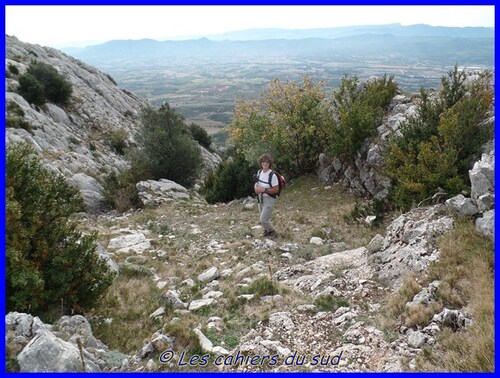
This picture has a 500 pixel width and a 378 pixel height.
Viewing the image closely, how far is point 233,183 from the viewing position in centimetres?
2298

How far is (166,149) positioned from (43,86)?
16.8 meters

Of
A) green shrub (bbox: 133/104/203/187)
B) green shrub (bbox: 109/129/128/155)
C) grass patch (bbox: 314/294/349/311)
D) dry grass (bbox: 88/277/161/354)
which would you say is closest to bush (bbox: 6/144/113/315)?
dry grass (bbox: 88/277/161/354)

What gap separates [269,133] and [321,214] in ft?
27.5

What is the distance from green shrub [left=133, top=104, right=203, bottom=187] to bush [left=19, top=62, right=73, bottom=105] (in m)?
13.2

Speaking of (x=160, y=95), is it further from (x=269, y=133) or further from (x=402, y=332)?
(x=402, y=332)

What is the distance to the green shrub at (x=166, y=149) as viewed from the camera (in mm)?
26422

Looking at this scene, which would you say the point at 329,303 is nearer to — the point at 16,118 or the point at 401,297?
the point at 401,297

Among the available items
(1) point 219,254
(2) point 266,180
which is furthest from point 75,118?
(2) point 266,180

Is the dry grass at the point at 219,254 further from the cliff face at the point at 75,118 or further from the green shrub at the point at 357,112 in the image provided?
the cliff face at the point at 75,118

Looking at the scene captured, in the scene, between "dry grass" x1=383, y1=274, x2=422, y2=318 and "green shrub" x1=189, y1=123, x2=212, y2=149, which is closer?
"dry grass" x1=383, y1=274, x2=422, y2=318

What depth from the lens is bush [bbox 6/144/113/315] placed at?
6.18 meters

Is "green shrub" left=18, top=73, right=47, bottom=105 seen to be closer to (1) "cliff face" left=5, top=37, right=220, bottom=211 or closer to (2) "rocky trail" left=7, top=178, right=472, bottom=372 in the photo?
(1) "cliff face" left=5, top=37, right=220, bottom=211

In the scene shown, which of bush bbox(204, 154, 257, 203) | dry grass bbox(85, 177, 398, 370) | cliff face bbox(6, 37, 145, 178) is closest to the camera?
dry grass bbox(85, 177, 398, 370)

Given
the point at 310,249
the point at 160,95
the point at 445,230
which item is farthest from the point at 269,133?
the point at 160,95
